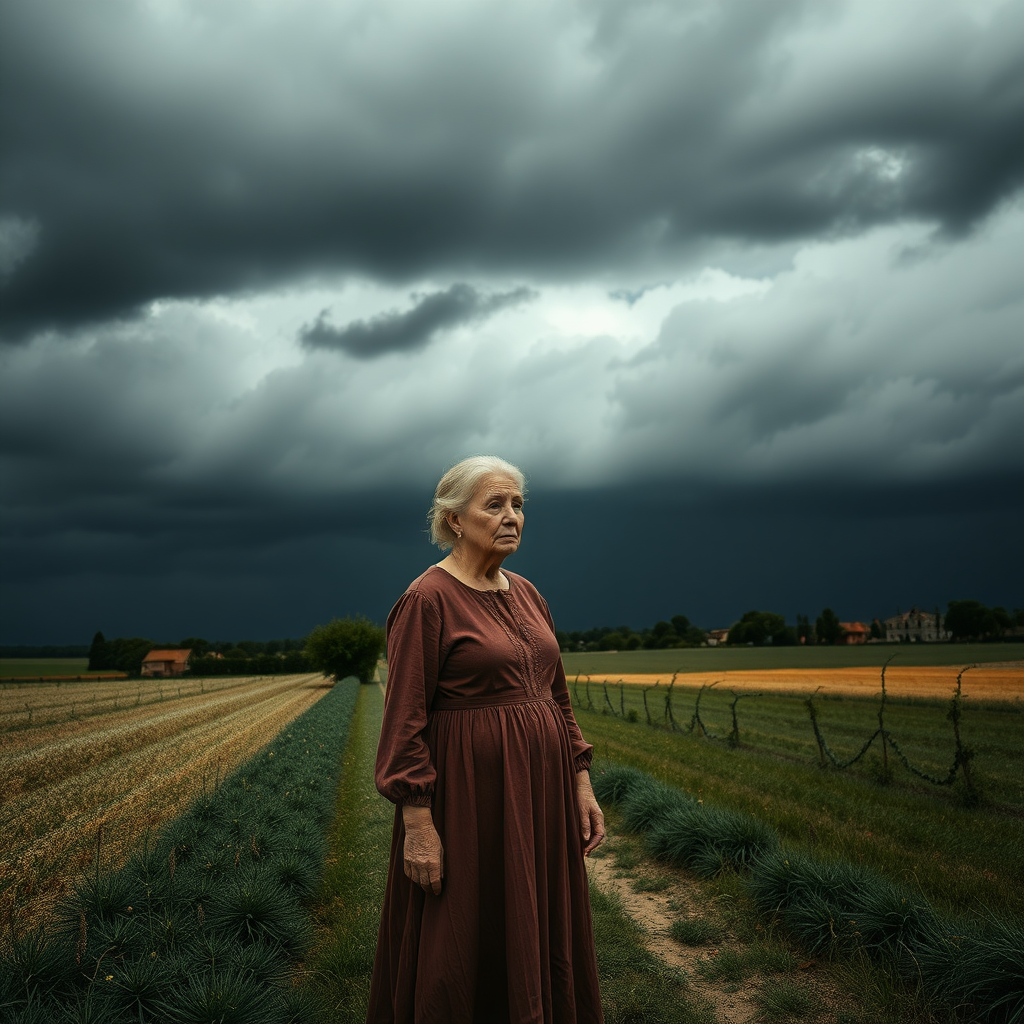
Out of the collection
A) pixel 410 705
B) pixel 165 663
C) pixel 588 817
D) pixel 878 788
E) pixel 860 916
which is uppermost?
pixel 410 705

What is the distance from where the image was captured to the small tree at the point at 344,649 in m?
61.9

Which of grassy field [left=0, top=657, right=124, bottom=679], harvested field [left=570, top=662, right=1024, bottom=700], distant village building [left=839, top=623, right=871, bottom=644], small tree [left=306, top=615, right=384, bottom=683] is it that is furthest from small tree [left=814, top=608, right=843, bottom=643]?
grassy field [left=0, top=657, right=124, bottom=679]

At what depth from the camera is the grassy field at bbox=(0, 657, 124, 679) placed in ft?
239

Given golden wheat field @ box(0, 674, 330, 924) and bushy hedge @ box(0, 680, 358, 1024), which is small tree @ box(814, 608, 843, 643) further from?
bushy hedge @ box(0, 680, 358, 1024)

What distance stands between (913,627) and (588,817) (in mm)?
111345

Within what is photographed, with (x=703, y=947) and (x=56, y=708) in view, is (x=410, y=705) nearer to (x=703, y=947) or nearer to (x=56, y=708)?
(x=703, y=947)

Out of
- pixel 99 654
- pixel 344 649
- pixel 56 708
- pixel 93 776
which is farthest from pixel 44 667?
pixel 93 776

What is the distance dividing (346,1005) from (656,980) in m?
2.08

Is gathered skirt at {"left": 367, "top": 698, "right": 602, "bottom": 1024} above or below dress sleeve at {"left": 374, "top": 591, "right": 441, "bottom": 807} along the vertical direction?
below

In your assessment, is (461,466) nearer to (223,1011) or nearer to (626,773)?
(223,1011)

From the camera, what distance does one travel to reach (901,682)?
107ft

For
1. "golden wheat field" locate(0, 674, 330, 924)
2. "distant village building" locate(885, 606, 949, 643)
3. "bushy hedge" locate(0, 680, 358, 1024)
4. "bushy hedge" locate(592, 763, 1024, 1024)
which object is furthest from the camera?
"distant village building" locate(885, 606, 949, 643)

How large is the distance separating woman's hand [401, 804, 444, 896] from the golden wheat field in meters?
3.44

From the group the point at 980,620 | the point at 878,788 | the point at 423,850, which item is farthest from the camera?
the point at 980,620
